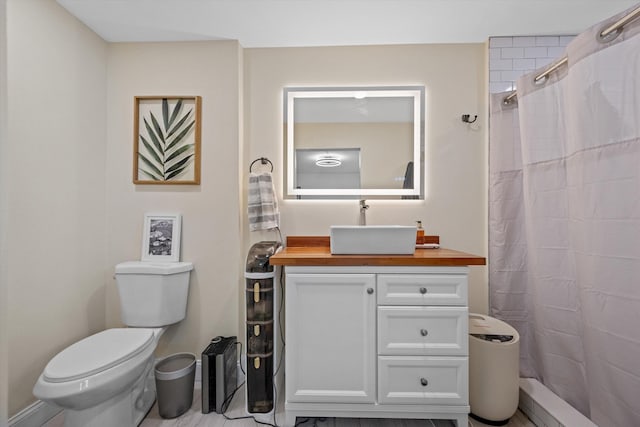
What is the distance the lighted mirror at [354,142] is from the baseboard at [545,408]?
125 centimetres

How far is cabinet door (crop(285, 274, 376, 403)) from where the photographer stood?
1414mm

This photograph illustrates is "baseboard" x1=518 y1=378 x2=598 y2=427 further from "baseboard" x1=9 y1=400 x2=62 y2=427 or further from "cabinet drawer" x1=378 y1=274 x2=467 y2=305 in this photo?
"baseboard" x1=9 y1=400 x2=62 y2=427

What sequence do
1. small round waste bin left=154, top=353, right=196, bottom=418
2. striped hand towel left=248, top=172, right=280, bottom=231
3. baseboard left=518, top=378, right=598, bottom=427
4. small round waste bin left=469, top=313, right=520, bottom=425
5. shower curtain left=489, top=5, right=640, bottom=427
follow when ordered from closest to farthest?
shower curtain left=489, top=5, right=640, bottom=427
baseboard left=518, top=378, right=598, bottom=427
small round waste bin left=469, top=313, right=520, bottom=425
small round waste bin left=154, top=353, right=196, bottom=418
striped hand towel left=248, top=172, right=280, bottom=231

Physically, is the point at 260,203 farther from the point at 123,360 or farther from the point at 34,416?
the point at 34,416

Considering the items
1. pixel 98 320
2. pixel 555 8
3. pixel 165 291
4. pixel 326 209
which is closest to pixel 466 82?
pixel 555 8

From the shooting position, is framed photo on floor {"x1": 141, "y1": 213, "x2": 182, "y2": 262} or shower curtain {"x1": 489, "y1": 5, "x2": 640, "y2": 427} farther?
framed photo on floor {"x1": 141, "y1": 213, "x2": 182, "y2": 262}

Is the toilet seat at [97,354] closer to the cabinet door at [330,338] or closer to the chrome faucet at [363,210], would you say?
the cabinet door at [330,338]

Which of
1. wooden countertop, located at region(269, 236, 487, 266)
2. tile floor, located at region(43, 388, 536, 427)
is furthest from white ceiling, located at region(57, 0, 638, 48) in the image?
tile floor, located at region(43, 388, 536, 427)

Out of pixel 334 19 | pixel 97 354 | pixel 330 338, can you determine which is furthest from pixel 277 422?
pixel 334 19

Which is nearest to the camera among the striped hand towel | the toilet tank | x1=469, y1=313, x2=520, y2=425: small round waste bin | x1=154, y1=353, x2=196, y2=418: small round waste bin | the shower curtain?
the shower curtain

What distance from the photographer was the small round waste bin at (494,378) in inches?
57.9

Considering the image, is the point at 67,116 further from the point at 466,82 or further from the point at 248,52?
the point at 466,82

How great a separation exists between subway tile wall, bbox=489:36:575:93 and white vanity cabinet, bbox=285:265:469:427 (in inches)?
53.9

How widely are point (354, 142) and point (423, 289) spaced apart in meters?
1.08
